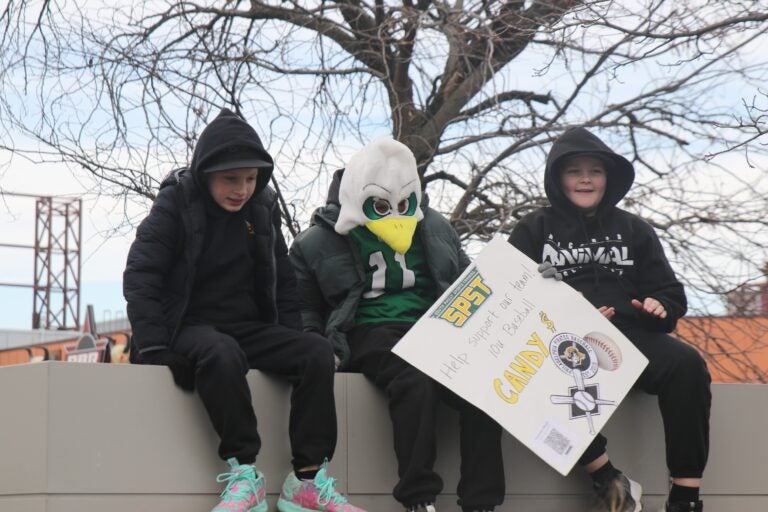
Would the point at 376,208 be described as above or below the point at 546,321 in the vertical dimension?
above

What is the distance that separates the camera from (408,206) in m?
4.99

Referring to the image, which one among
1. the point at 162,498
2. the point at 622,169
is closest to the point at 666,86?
the point at 622,169

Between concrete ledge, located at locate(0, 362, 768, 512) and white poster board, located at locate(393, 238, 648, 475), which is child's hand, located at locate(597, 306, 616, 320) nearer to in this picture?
white poster board, located at locate(393, 238, 648, 475)

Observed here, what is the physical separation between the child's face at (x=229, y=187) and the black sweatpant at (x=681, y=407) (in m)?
1.73

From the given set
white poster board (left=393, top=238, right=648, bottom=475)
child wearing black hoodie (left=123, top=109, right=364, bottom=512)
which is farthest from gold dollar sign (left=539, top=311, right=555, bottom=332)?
child wearing black hoodie (left=123, top=109, right=364, bottom=512)

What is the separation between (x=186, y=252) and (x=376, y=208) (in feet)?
3.10

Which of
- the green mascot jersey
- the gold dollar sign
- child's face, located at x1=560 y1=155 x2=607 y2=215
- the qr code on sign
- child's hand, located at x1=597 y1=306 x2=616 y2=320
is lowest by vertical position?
the qr code on sign

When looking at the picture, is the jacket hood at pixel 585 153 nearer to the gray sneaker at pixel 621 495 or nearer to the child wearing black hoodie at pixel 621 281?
the child wearing black hoodie at pixel 621 281

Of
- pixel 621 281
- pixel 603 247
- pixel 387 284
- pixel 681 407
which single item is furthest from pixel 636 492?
pixel 387 284

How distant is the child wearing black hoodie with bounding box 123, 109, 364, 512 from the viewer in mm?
4086

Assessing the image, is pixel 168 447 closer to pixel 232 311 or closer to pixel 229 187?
pixel 232 311

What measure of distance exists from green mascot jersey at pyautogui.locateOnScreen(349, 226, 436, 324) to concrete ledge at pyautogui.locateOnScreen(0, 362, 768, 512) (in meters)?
0.35

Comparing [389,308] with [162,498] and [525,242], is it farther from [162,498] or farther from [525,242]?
[162,498]

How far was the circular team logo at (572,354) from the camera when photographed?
4.57 meters
